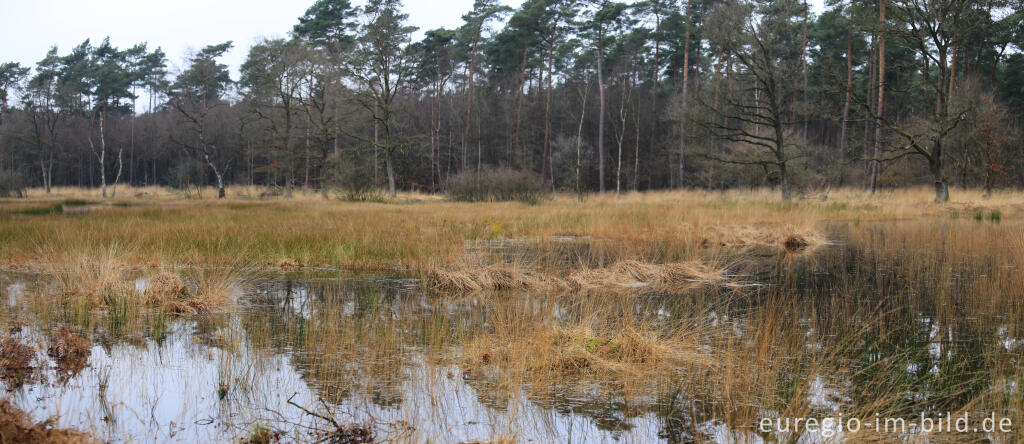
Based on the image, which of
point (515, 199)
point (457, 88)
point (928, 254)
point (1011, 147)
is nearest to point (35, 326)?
point (928, 254)

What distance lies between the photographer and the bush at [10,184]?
32.1m

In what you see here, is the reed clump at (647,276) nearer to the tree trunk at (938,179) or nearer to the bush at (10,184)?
the tree trunk at (938,179)

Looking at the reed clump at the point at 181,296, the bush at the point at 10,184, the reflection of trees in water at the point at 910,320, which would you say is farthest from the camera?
the bush at the point at 10,184

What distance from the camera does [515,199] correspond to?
2555cm

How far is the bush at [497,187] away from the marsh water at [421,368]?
736 inches

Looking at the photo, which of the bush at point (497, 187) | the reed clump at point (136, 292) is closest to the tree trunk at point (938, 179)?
the bush at point (497, 187)

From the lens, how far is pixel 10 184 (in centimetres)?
3297

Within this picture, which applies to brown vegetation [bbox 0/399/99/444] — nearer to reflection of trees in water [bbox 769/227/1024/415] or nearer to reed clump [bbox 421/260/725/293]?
reflection of trees in water [bbox 769/227/1024/415]

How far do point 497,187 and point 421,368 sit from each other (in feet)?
73.7

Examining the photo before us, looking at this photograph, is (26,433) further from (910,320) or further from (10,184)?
(10,184)

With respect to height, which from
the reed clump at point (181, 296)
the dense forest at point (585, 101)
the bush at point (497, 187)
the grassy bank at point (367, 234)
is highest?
the dense forest at point (585, 101)

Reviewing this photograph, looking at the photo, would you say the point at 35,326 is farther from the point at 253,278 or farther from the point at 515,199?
the point at 515,199

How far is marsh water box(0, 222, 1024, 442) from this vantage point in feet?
9.93

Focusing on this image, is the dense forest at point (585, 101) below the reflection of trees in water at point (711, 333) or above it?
above
